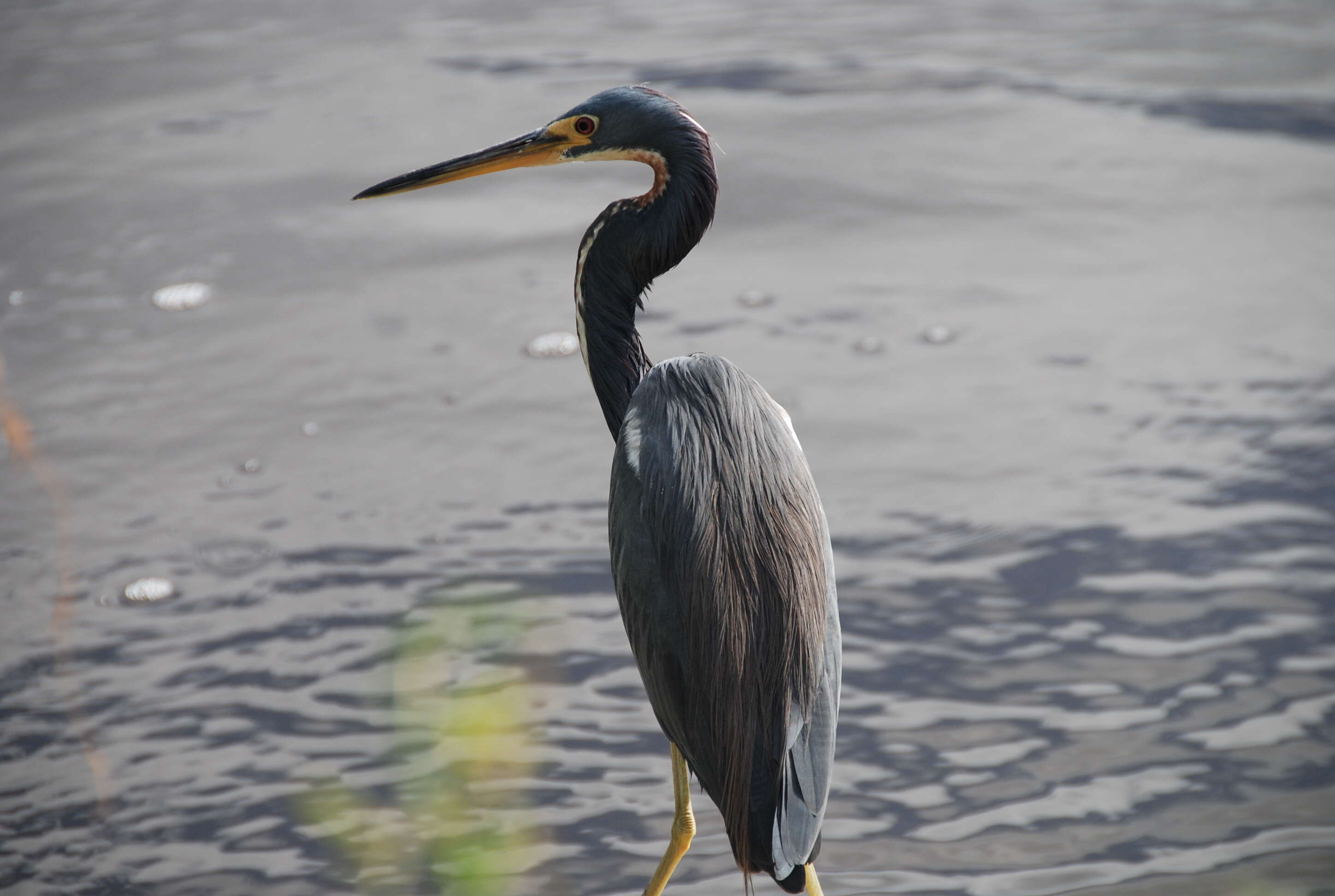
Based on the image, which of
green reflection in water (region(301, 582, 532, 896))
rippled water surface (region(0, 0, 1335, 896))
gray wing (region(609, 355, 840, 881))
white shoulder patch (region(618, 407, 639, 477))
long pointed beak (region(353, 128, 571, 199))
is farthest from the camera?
rippled water surface (region(0, 0, 1335, 896))

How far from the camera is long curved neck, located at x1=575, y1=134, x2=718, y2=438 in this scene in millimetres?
2330

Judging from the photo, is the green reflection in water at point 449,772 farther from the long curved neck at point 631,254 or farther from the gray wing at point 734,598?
the long curved neck at point 631,254

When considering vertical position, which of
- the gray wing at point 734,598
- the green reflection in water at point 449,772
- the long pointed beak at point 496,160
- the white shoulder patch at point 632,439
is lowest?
the green reflection in water at point 449,772

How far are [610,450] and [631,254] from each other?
228 cm

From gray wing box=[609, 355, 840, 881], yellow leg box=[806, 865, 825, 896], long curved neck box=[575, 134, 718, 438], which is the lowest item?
yellow leg box=[806, 865, 825, 896]

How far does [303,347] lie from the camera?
521cm

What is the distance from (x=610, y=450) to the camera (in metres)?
4.63

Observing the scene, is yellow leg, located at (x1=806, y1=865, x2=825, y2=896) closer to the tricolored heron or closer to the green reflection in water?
the tricolored heron

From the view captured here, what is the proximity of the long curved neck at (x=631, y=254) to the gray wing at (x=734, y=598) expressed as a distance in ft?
0.55

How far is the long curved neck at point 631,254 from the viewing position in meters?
2.33

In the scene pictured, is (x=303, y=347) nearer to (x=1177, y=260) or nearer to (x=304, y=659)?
(x=304, y=659)

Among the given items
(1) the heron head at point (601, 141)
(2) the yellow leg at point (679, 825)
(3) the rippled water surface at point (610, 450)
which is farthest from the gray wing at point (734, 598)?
(3) the rippled water surface at point (610, 450)

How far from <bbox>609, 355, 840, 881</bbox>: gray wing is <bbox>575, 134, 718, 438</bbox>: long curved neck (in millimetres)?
167

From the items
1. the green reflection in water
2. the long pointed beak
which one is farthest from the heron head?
the green reflection in water
